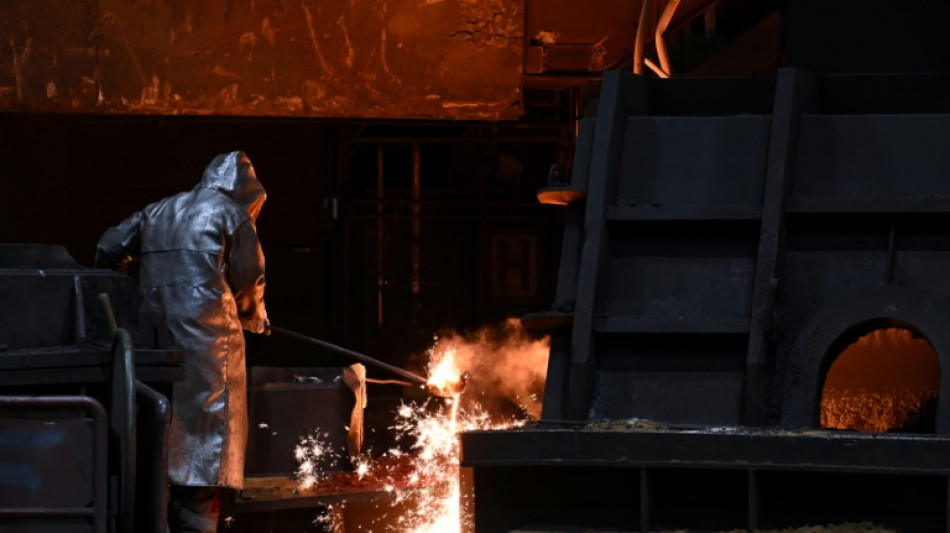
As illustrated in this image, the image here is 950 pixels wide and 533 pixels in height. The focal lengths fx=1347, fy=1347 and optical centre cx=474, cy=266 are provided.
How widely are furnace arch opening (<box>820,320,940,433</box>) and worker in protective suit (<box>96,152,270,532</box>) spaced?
280cm

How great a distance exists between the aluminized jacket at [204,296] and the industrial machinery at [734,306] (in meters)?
2.32

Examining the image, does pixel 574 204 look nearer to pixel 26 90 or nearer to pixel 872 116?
pixel 872 116

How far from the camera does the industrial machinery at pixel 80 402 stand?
149 inches

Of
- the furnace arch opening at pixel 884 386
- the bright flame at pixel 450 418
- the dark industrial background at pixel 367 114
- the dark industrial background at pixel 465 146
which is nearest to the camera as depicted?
the dark industrial background at pixel 465 146

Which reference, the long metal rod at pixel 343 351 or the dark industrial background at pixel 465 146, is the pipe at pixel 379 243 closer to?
the dark industrial background at pixel 465 146

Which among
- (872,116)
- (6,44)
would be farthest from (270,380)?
(872,116)

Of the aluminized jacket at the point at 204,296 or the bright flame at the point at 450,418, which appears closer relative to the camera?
the aluminized jacket at the point at 204,296

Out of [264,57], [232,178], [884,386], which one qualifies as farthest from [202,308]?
[884,386]

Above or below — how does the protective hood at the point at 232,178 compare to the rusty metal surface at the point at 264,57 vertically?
below

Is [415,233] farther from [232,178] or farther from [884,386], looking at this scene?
[884,386]

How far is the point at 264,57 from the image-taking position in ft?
25.3

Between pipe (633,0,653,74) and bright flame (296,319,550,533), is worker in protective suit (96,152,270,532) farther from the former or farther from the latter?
pipe (633,0,653,74)

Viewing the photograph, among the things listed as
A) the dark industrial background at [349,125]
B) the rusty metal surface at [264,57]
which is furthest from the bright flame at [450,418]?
the rusty metal surface at [264,57]

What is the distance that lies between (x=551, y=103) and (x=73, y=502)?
6.84 meters
